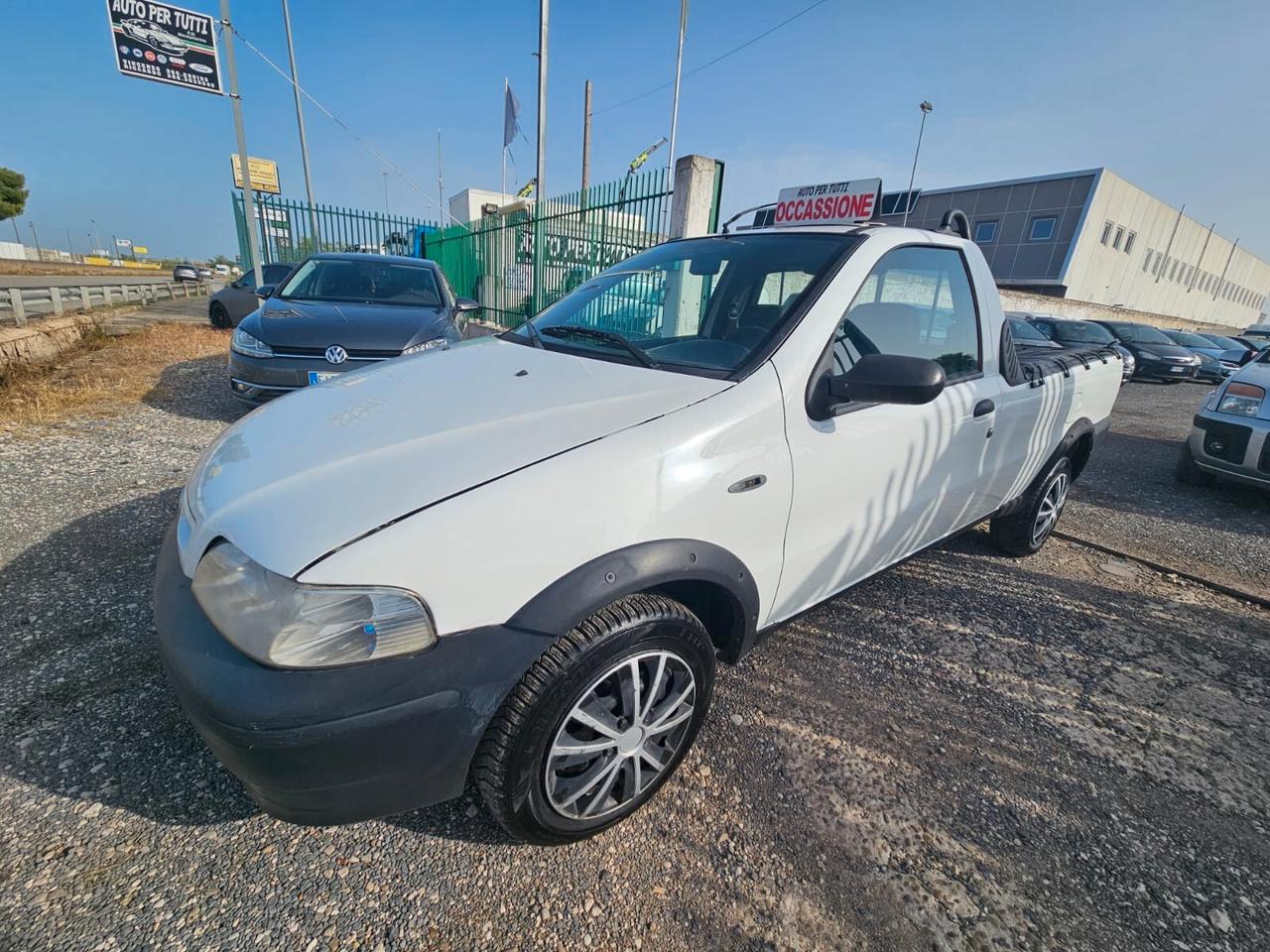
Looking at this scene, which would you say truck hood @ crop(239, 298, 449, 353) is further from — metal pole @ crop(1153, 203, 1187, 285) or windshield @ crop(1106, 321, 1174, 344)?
metal pole @ crop(1153, 203, 1187, 285)

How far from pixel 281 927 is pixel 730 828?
47.8 inches

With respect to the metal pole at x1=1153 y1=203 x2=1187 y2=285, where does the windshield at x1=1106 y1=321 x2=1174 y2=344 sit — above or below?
below

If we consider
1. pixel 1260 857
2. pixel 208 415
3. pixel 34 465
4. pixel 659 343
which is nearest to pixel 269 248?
pixel 208 415

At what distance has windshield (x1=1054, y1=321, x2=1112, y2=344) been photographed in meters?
15.0

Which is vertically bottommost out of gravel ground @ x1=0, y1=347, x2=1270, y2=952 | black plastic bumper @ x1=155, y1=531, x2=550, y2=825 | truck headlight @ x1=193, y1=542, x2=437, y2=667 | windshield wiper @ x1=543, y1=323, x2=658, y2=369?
gravel ground @ x1=0, y1=347, x2=1270, y2=952

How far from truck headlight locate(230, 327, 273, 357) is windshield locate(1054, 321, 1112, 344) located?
1739cm

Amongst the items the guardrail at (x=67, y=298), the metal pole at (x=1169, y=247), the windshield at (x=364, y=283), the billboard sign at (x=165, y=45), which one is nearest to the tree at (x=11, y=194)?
the guardrail at (x=67, y=298)

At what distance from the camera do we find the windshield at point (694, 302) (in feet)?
6.67

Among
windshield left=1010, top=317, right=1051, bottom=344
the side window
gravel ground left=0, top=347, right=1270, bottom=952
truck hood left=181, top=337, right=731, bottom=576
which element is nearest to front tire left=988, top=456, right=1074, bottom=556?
gravel ground left=0, top=347, right=1270, bottom=952

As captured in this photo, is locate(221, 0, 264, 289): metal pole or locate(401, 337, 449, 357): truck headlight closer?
locate(401, 337, 449, 357): truck headlight

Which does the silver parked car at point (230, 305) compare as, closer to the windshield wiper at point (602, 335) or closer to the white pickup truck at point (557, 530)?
the windshield wiper at point (602, 335)

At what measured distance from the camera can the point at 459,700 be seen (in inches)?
52.6

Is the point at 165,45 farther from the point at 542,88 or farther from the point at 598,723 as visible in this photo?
the point at 598,723

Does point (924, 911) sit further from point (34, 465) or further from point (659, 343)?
point (34, 465)
